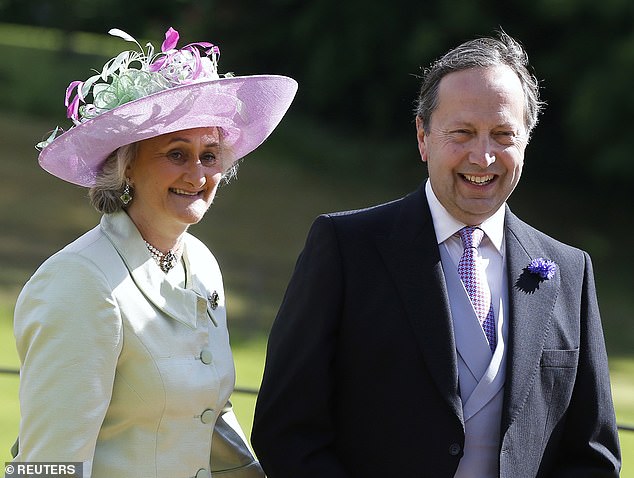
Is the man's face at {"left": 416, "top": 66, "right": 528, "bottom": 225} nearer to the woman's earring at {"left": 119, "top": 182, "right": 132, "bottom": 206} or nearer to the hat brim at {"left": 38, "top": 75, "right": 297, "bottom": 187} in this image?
the hat brim at {"left": 38, "top": 75, "right": 297, "bottom": 187}

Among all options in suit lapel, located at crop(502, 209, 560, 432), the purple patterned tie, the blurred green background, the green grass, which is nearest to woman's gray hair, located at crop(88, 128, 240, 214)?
the purple patterned tie

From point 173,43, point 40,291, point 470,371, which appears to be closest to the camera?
point 40,291

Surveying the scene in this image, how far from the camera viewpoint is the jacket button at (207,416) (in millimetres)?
3047

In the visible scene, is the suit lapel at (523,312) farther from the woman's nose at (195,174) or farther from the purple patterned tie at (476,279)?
the woman's nose at (195,174)

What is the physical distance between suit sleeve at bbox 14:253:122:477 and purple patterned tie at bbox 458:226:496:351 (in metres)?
0.95

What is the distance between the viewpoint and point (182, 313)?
10.1 feet

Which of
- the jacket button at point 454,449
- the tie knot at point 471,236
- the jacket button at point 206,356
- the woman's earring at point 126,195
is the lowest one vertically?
the jacket button at point 454,449

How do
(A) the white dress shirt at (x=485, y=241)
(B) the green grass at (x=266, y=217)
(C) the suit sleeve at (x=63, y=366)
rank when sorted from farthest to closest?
(B) the green grass at (x=266, y=217) → (A) the white dress shirt at (x=485, y=241) → (C) the suit sleeve at (x=63, y=366)

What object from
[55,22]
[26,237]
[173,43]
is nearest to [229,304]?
[26,237]

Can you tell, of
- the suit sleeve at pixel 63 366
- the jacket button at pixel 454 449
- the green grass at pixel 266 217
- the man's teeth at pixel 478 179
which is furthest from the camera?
the green grass at pixel 266 217

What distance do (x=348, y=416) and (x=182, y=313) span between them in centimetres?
53

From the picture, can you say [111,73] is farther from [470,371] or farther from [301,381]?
[470,371]

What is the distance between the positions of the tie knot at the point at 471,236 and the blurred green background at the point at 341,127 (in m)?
10.9

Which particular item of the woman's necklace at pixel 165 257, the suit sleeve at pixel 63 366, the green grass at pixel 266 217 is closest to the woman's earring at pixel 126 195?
the woman's necklace at pixel 165 257
